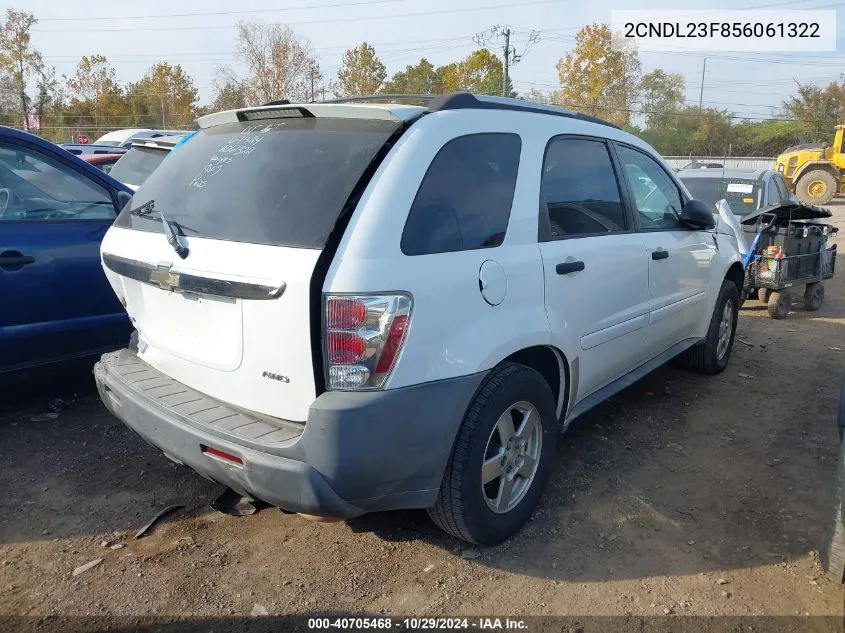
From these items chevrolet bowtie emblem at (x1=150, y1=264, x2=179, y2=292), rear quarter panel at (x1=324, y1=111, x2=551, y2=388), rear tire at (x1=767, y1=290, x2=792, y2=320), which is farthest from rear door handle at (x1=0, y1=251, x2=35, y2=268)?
rear tire at (x1=767, y1=290, x2=792, y2=320)

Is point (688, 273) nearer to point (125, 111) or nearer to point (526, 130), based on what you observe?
point (526, 130)

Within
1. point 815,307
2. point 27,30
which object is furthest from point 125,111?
point 815,307

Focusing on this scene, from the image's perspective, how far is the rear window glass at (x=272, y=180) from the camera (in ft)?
7.80

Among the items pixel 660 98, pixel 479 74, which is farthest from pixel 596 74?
pixel 660 98

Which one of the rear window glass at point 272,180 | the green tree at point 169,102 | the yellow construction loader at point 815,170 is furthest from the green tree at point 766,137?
the rear window glass at point 272,180

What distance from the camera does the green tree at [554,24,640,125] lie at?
3688cm

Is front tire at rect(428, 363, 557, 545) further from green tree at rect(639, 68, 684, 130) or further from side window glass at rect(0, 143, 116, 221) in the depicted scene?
green tree at rect(639, 68, 684, 130)

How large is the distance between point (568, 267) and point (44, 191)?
3359mm

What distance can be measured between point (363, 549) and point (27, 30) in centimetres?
4329

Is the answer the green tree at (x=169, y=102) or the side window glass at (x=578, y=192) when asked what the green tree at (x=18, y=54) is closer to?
the green tree at (x=169, y=102)

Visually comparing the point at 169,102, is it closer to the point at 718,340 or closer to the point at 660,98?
the point at 660,98

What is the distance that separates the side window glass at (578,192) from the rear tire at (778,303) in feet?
16.0

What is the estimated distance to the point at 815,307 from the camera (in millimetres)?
8219

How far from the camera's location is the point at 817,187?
2345 cm
